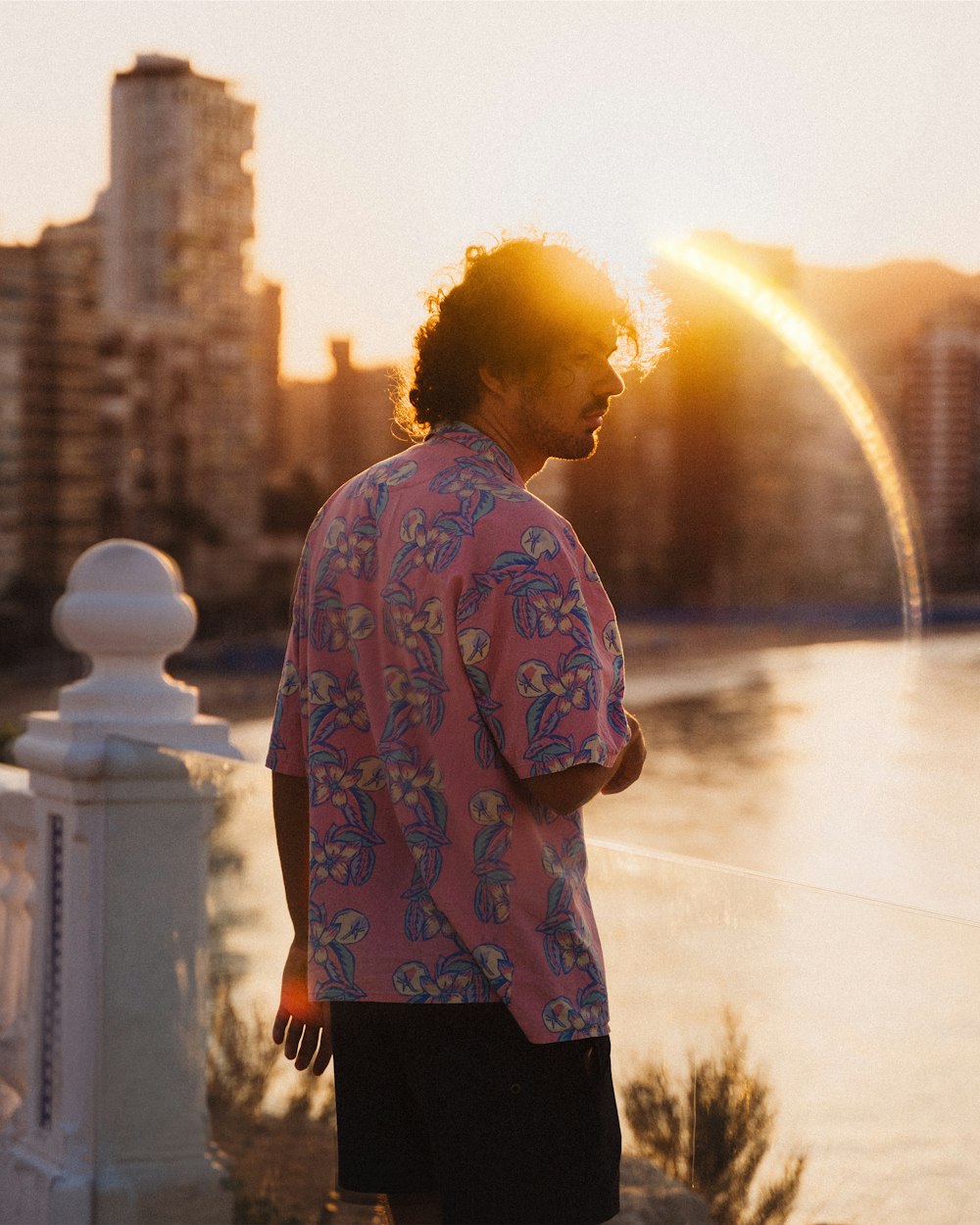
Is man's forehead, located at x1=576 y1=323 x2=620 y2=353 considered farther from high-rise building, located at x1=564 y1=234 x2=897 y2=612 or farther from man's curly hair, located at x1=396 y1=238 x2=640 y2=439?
high-rise building, located at x1=564 y1=234 x2=897 y2=612

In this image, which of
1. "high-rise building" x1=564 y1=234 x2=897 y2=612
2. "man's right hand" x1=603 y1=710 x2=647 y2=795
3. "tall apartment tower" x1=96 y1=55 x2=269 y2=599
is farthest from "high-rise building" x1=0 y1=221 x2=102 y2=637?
"man's right hand" x1=603 y1=710 x2=647 y2=795

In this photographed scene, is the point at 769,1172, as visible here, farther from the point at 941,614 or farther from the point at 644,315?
the point at 941,614

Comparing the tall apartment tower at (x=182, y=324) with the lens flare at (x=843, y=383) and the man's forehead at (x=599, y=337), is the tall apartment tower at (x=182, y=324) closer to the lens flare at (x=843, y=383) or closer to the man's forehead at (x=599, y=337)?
the lens flare at (x=843, y=383)

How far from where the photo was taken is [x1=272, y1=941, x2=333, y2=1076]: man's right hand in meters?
1.19

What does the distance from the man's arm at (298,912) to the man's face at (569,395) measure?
311 mm

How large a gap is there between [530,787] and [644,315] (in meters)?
0.36

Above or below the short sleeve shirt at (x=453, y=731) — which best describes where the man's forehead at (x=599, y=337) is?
above

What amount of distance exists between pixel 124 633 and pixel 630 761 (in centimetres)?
106

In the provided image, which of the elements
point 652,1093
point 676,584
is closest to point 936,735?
point 652,1093

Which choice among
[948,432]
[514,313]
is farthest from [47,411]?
[514,313]

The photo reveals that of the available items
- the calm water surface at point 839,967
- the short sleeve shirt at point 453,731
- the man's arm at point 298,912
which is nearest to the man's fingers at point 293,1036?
the man's arm at point 298,912

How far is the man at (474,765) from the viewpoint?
38.2 inches

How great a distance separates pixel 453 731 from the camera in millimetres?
1005

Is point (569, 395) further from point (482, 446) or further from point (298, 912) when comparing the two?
point (298, 912)
